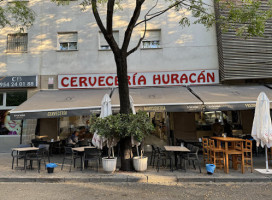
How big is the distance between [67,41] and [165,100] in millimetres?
7005

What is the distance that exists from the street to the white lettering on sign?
6.42m

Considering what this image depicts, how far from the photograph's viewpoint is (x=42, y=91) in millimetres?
11805

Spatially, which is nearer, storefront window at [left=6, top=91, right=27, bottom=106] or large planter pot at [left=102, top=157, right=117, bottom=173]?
large planter pot at [left=102, top=157, right=117, bottom=173]

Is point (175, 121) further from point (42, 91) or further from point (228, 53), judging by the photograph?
point (42, 91)

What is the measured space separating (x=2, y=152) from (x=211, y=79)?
11951mm

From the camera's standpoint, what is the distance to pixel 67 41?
41.1ft

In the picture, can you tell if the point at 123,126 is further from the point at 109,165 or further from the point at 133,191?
the point at 133,191

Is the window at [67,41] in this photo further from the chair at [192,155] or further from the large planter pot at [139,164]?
the chair at [192,155]

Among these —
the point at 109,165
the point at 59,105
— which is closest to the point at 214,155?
the point at 109,165

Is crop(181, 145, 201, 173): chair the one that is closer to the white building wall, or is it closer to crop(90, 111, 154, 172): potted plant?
crop(90, 111, 154, 172): potted plant

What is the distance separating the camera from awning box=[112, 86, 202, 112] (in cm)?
883

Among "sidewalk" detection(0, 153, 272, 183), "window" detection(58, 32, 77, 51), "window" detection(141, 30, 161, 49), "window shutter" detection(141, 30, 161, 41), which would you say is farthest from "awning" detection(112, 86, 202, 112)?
"window" detection(58, 32, 77, 51)

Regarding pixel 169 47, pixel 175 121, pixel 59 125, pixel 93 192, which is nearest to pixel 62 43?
pixel 59 125

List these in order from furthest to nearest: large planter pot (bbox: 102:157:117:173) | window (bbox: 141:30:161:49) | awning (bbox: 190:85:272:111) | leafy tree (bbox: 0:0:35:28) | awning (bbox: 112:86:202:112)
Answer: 1. window (bbox: 141:30:161:49)
2. leafy tree (bbox: 0:0:35:28)
3. awning (bbox: 190:85:272:111)
4. awning (bbox: 112:86:202:112)
5. large planter pot (bbox: 102:157:117:173)
